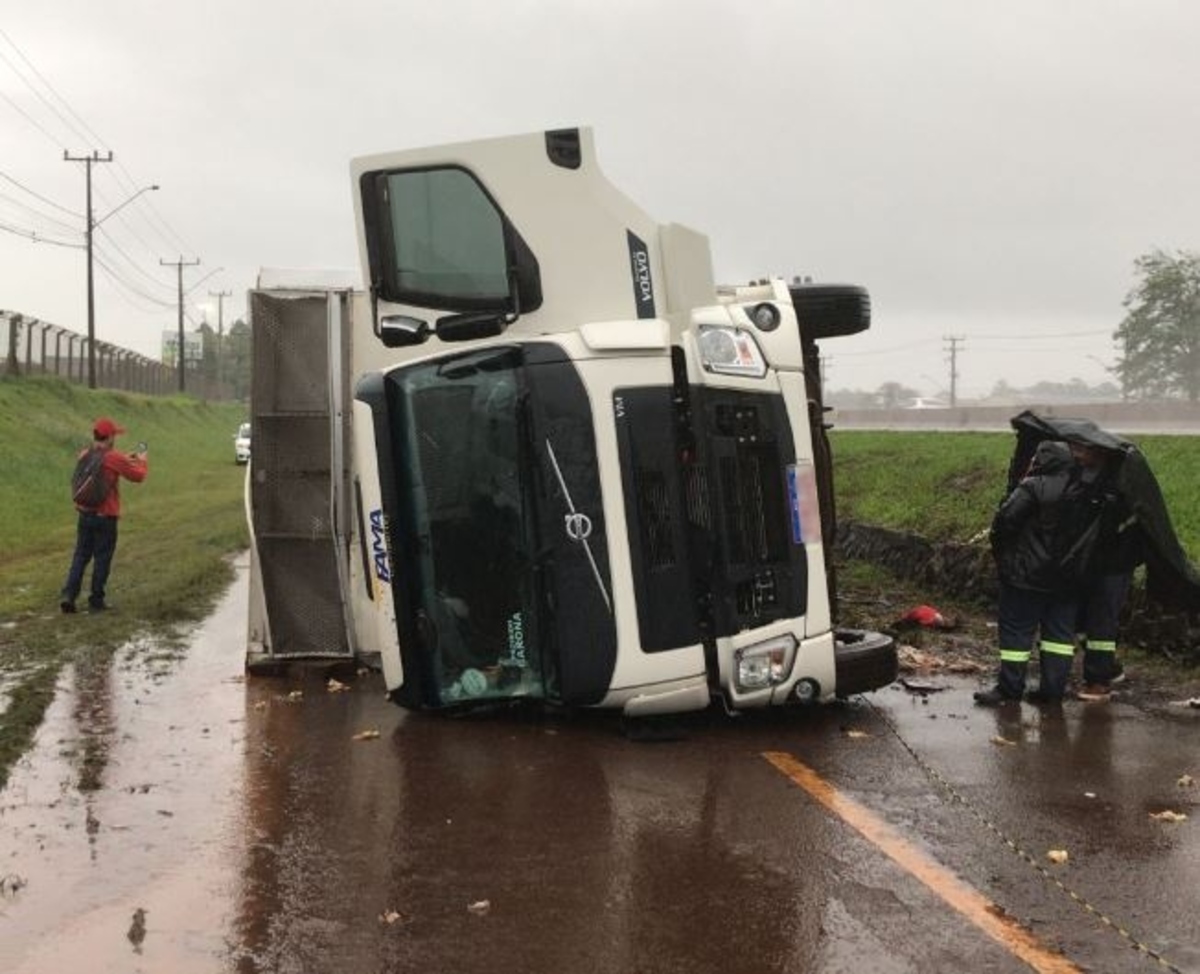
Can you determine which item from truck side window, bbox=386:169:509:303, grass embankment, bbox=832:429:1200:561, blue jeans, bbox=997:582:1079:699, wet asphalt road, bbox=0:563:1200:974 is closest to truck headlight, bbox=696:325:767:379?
truck side window, bbox=386:169:509:303

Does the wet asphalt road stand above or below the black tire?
below

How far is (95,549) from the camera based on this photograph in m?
10.6

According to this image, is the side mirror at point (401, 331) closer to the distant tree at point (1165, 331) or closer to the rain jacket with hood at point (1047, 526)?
the rain jacket with hood at point (1047, 526)

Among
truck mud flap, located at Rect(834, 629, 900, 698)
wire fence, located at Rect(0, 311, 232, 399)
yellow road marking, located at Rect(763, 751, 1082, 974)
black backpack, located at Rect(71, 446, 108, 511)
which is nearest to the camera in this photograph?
yellow road marking, located at Rect(763, 751, 1082, 974)

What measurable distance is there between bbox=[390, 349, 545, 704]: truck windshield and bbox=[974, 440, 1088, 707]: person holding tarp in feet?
9.34

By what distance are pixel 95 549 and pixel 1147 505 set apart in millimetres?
8448

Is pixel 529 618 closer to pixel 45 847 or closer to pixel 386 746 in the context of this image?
pixel 386 746

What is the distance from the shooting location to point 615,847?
4566mm

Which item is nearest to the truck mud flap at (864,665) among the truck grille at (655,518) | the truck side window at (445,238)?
the truck grille at (655,518)

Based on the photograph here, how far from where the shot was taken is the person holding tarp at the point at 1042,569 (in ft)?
21.9

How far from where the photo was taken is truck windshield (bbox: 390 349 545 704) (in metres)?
5.82

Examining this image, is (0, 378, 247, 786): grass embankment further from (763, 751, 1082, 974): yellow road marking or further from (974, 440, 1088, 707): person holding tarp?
(974, 440, 1088, 707): person holding tarp

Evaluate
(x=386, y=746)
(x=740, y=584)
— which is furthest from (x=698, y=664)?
(x=386, y=746)

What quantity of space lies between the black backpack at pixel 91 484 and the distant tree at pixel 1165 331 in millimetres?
72130
